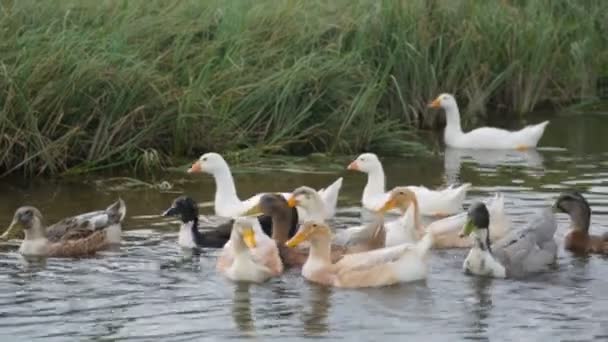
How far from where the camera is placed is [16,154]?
15086mm

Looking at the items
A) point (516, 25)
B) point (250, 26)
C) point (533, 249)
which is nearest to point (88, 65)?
point (250, 26)

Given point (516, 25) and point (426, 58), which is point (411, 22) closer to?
point (426, 58)

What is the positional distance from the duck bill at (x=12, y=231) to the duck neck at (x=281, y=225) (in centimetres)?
194

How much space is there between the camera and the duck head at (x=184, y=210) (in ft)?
41.9

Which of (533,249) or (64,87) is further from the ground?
(64,87)

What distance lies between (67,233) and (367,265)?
2.57m

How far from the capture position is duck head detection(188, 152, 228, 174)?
1448cm

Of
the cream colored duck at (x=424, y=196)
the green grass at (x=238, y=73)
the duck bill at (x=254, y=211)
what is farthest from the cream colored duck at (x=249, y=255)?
the green grass at (x=238, y=73)

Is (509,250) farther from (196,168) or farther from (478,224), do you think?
(196,168)

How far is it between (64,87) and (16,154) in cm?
75

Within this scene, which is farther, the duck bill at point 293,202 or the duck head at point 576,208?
the duck bill at point 293,202

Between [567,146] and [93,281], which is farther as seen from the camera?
[567,146]

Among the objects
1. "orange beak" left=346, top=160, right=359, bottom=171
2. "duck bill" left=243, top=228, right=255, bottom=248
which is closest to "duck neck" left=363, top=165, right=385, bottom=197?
"orange beak" left=346, top=160, right=359, bottom=171

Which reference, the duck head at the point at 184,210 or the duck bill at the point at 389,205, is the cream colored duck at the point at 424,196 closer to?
the duck bill at the point at 389,205
